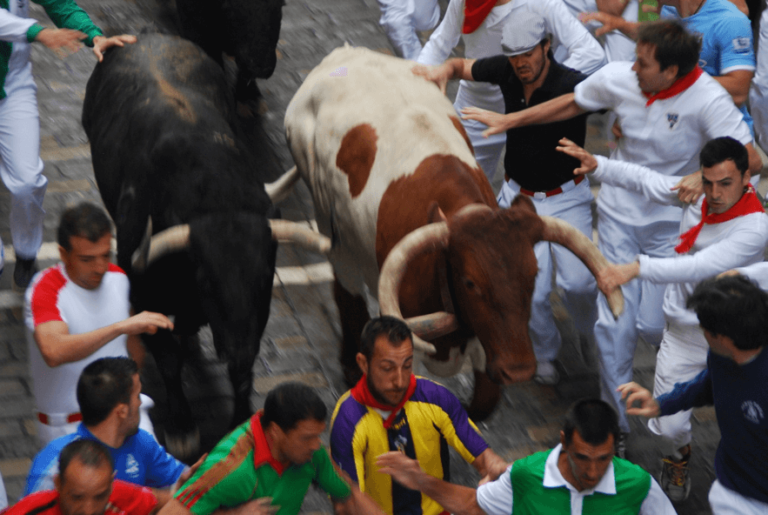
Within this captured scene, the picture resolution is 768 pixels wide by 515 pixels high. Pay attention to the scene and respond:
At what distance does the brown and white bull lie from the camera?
4.94 metres

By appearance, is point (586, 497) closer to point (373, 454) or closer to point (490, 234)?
point (373, 454)

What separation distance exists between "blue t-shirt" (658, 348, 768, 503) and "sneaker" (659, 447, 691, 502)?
124cm

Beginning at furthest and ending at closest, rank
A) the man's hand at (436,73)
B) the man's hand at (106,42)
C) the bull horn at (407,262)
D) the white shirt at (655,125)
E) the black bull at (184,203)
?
the man's hand at (106,42) < the man's hand at (436,73) < the white shirt at (655,125) < the black bull at (184,203) < the bull horn at (407,262)

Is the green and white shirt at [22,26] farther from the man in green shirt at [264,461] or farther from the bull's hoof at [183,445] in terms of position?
the man in green shirt at [264,461]

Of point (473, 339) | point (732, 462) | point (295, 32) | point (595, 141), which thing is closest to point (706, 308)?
point (732, 462)

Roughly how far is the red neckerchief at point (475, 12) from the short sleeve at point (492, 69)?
0.60 meters

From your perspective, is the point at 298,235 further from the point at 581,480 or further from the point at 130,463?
the point at 581,480

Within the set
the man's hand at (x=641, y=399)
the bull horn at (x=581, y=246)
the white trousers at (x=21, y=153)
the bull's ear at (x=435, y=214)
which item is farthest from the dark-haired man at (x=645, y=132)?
the white trousers at (x=21, y=153)

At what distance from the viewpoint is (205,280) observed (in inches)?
202

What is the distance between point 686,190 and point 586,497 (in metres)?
2.23

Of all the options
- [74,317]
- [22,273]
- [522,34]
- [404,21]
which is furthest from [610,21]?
[22,273]

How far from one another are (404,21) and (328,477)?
5.60 m

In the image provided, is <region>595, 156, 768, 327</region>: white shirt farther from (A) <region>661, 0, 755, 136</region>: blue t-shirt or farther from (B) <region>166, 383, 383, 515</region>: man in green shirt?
(B) <region>166, 383, 383, 515</region>: man in green shirt

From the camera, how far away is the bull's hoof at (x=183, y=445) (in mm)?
5660
